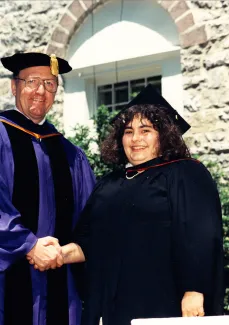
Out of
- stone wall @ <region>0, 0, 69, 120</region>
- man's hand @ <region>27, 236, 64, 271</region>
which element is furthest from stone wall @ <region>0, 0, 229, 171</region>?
man's hand @ <region>27, 236, 64, 271</region>

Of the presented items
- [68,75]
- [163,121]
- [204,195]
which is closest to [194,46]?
[68,75]

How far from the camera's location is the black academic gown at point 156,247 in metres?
2.86

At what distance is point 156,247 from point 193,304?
1.11 feet

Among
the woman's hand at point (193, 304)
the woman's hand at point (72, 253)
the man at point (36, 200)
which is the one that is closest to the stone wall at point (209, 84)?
the man at point (36, 200)

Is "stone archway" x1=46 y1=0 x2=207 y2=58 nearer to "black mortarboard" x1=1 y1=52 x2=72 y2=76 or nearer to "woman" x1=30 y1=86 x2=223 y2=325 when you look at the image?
"black mortarboard" x1=1 y1=52 x2=72 y2=76

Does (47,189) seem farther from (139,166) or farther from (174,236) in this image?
(174,236)

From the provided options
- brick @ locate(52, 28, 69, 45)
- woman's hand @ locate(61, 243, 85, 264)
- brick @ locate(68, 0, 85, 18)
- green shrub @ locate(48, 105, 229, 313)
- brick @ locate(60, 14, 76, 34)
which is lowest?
woman's hand @ locate(61, 243, 85, 264)

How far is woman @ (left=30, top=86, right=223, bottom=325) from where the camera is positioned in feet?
9.39

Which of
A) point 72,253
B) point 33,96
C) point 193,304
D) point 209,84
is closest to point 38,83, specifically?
point 33,96

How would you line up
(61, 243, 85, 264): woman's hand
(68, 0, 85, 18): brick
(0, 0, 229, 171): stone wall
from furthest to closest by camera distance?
(68, 0, 85, 18): brick
(0, 0, 229, 171): stone wall
(61, 243, 85, 264): woman's hand

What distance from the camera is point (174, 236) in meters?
2.92

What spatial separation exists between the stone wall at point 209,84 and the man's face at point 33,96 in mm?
2683

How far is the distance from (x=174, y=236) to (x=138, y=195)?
12.2 inches

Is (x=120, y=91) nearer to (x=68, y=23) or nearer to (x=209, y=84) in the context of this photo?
(x=68, y=23)
